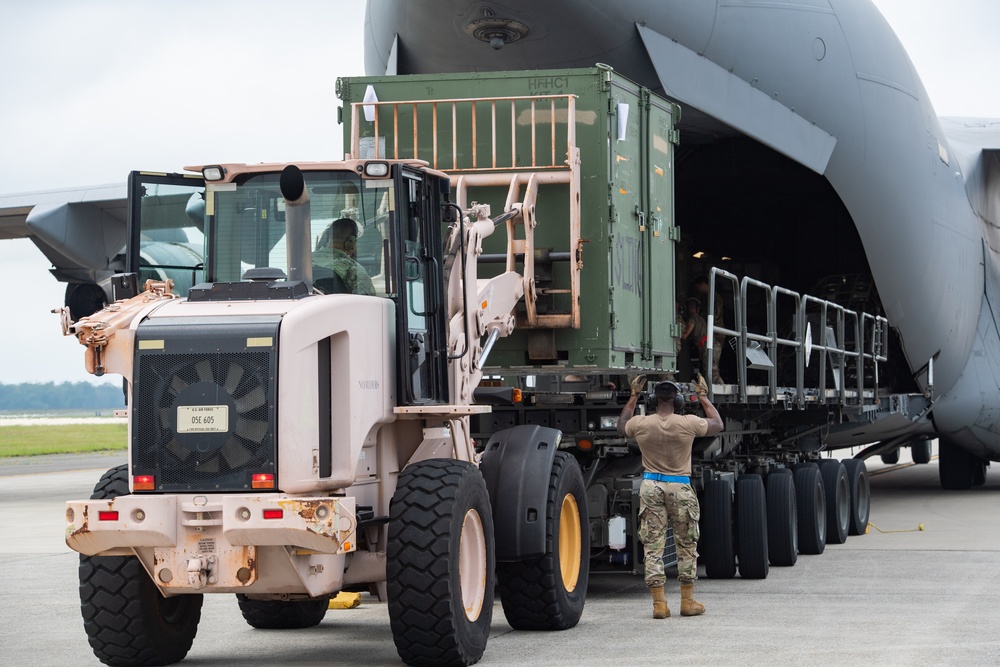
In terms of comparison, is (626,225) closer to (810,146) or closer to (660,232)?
(660,232)

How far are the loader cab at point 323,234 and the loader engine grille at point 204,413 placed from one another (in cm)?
76

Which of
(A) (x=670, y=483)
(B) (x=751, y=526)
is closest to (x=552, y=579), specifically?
(A) (x=670, y=483)

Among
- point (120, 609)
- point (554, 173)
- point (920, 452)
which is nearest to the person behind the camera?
point (120, 609)

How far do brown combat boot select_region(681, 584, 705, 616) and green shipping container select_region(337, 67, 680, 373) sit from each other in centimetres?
161

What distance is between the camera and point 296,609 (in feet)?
29.5

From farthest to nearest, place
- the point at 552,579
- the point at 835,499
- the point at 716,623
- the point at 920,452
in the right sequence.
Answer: the point at 920,452 → the point at 835,499 → the point at 716,623 → the point at 552,579

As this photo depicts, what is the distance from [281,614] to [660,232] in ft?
13.6

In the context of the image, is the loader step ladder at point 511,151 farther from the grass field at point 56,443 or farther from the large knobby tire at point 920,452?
the grass field at point 56,443

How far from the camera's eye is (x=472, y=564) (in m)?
7.43

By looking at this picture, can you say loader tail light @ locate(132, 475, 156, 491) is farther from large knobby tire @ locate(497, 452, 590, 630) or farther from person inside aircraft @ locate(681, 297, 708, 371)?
person inside aircraft @ locate(681, 297, 708, 371)

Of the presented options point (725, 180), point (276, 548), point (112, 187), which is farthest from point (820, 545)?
point (112, 187)

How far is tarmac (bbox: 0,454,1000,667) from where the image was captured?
763 centimetres

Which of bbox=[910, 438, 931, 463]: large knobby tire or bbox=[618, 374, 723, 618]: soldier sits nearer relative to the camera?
bbox=[618, 374, 723, 618]: soldier

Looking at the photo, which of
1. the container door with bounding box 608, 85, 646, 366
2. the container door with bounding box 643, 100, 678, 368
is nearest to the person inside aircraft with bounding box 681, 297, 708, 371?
the container door with bounding box 643, 100, 678, 368
